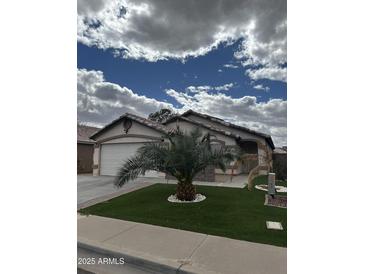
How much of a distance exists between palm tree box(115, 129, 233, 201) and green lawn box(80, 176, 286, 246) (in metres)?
0.75

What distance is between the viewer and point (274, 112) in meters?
Result: 4.20

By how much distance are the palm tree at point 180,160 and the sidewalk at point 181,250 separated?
208cm

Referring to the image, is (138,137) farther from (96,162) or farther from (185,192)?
(185,192)

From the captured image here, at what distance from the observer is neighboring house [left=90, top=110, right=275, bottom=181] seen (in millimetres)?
12383

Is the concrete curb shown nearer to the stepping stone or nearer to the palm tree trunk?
the stepping stone

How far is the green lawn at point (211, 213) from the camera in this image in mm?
4160

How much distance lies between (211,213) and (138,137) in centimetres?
834

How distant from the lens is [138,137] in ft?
42.4

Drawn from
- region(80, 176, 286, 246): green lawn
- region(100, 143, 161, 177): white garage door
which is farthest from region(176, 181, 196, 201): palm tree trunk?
region(100, 143, 161, 177): white garage door

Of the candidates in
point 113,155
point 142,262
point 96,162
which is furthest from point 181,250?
point 96,162

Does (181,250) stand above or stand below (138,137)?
below
